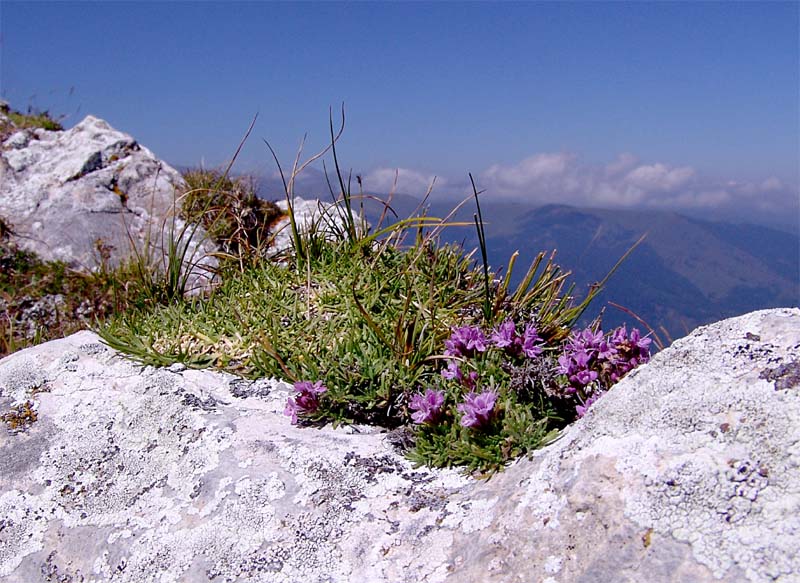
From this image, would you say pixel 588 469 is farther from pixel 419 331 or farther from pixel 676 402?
pixel 419 331

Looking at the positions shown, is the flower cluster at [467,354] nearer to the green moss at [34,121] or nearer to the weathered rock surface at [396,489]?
the weathered rock surface at [396,489]

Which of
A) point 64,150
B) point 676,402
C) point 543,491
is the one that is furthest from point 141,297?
point 64,150

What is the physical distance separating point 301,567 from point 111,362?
2.35 m

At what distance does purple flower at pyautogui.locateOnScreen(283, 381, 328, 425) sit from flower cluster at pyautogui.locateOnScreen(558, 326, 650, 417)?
132cm

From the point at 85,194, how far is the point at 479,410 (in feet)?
26.6

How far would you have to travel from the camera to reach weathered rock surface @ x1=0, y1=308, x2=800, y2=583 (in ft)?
6.32

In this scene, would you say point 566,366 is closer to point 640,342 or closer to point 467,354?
point 640,342

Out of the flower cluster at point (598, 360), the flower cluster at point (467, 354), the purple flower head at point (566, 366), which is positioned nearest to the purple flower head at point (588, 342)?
the flower cluster at point (598, 360)

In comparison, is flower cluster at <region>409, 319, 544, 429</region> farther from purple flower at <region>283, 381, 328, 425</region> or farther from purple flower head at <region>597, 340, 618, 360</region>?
purple flower at <region>283, 381, 328, 425</region>

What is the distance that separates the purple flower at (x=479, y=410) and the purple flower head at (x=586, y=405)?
0.44 meters

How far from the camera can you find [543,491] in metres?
2.30

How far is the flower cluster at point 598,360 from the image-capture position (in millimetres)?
3154

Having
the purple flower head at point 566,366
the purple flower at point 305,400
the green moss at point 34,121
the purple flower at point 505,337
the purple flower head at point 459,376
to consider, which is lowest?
the purple flower at point 305,400

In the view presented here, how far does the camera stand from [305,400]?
343cm
